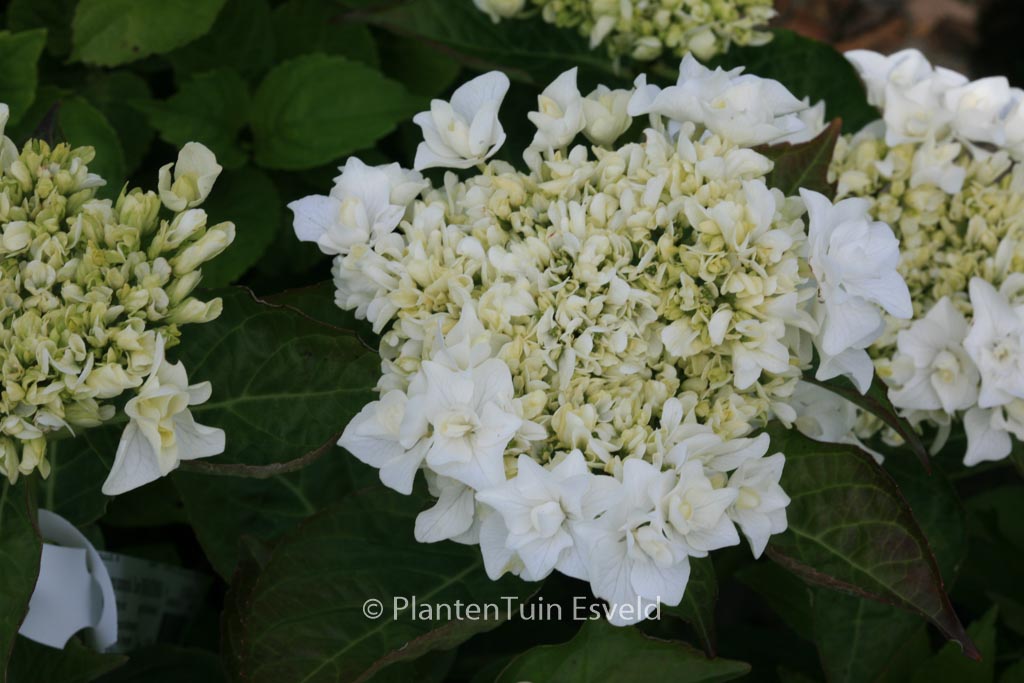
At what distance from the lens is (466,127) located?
72 centimetres

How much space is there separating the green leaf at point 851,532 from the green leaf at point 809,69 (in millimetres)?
509

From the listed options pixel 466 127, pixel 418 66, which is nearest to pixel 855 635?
pixel 466 127

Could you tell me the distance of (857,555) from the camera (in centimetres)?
72

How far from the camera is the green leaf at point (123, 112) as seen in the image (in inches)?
42.8

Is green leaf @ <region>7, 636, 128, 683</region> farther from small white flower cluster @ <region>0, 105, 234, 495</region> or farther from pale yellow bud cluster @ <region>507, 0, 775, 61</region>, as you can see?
pale yellow bud cluster @ <region>507, 0, 775, 61</region>

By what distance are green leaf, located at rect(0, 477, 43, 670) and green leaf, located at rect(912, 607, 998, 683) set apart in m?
0.72

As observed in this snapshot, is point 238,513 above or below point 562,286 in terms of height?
below

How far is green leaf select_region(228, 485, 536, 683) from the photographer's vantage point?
72cm

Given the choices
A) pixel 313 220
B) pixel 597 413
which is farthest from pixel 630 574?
pixel 313 220

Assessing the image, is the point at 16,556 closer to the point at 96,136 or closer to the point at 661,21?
the point at 96,136

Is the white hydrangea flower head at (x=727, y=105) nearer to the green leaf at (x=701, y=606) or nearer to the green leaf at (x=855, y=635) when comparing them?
the green leaf at (x=701, y=606)

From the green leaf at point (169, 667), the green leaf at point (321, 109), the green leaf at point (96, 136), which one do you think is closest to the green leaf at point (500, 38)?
the green leaf at point (321, 109)

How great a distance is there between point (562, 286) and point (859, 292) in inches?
7.2

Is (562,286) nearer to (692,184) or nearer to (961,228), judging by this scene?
(692,184)
